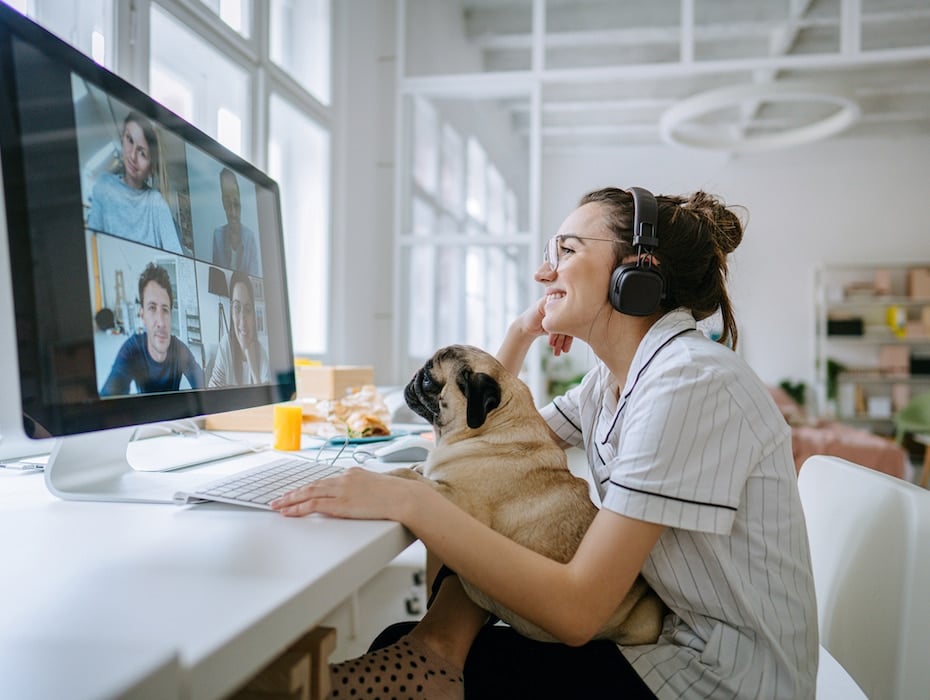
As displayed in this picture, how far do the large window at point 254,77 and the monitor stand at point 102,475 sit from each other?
5.21ft

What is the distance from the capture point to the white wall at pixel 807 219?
344 inches

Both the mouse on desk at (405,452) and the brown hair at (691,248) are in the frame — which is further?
the mouse on desk at (405,452)

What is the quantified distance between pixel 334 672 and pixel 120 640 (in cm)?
A: 45

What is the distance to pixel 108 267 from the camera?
2.98ft

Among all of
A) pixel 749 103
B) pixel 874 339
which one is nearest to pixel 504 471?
pixel 749 103

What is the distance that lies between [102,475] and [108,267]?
45 centimetres

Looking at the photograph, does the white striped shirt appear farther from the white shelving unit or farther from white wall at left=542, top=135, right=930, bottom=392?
the white shelving unit

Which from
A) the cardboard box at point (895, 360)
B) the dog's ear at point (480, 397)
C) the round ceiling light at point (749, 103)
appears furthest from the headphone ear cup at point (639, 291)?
the cardboard box at point (895, 360)

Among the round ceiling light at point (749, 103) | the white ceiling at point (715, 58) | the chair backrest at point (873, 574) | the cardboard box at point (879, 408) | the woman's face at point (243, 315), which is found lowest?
the cardboard box at point (879, 408)

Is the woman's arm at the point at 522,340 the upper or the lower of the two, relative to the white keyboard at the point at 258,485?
upper

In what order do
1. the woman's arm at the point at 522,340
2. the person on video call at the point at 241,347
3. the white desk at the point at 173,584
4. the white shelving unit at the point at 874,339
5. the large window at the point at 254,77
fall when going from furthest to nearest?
the white shelving unit at the point at 874,339, the large window at the point at 254,77, the woman's arm at the point at 522,340, the person on video call at the point at 241,347, the white desk at the point at 173,584

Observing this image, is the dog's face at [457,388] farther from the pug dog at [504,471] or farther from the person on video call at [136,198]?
the person on video call at [136,198]

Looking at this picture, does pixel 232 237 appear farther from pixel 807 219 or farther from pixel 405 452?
pixel 807 219

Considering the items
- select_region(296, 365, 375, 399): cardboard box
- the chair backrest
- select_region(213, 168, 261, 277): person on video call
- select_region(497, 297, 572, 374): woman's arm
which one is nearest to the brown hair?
the chair backrest
